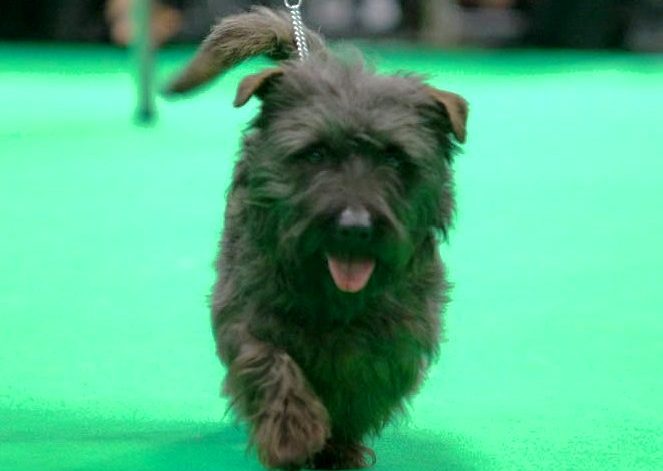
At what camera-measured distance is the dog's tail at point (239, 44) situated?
3.77 m

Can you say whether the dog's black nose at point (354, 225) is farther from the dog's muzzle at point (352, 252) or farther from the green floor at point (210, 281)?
the green floor at point (210, 281)

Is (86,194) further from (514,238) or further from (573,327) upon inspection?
(573,327)

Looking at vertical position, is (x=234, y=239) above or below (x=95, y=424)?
above

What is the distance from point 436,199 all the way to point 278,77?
0.47 m

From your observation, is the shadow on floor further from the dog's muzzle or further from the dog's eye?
the dog's eye

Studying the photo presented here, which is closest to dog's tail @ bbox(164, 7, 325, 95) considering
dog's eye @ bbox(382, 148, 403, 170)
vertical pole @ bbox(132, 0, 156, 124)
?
dog's eye @ bbox(382, 148, 403, 170)

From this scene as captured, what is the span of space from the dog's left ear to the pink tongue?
1.32 ft

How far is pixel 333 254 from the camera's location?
2.97 m

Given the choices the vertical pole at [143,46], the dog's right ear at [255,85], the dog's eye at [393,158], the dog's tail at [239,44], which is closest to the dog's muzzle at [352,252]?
the dog's eye at [393,158]

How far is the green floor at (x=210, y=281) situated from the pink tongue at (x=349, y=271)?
2.41ft

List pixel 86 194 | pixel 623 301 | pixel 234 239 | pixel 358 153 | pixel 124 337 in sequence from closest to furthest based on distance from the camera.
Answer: pixel 358 153 → pixel 234 239 → pixel 124 337 → pixel 623 301 → pixel 86 194

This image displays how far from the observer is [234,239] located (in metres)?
3.51

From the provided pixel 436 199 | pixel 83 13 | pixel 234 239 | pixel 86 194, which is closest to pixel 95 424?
pixel 234 239

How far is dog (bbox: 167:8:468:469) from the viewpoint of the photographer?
2986mm
